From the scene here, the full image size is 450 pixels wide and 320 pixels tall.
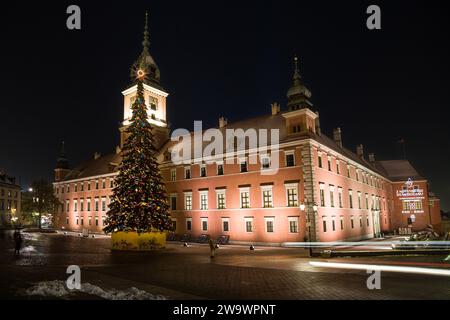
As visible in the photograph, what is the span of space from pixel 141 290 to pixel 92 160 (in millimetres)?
64600

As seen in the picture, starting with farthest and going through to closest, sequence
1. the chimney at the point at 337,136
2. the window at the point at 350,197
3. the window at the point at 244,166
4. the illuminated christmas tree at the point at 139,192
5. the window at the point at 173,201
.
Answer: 1. the chimney at the point at 337,136
2. the window at the point at 173,201
3. the window at the point at 350,197
4. the window at the point at 244,166
5. the illuminated christmas tree at the point at 139,192

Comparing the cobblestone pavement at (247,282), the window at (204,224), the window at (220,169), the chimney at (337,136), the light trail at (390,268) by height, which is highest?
the chimney at (337,136)

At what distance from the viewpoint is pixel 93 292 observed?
10.8 m

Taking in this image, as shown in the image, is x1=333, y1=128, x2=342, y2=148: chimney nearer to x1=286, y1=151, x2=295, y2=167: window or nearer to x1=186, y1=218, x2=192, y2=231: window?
x1=286, y1=151, x2=295, y2=167: window

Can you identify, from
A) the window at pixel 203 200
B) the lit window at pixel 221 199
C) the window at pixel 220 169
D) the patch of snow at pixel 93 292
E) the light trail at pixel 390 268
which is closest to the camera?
the patch of snow at pixel 93 292

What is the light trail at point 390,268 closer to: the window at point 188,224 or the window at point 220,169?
the window at point 220,169

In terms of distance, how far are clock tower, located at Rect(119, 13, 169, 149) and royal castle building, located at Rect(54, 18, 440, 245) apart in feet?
0.56

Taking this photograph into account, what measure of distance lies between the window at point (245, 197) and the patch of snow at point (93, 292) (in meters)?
24.4

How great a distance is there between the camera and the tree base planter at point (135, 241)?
96.7 feet

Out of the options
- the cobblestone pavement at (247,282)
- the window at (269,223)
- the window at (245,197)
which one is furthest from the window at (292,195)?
the cobblestone pavement at (247,282)

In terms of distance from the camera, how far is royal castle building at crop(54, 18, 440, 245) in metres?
31.8

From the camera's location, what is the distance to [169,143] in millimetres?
50781

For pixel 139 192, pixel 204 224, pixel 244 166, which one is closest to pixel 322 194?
pixel 244 166

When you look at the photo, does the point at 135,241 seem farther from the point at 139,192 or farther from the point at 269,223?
the point at 269,223
